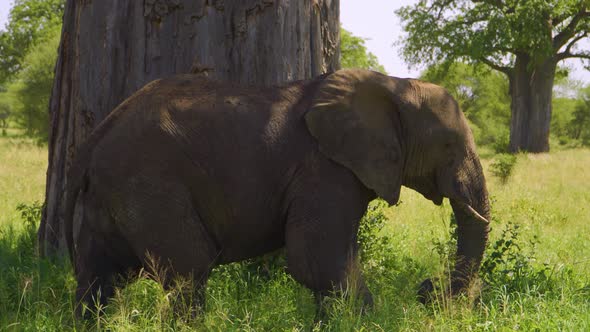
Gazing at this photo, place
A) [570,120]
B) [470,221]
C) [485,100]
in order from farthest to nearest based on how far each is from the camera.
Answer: [570,120], [485,100], [470,221]

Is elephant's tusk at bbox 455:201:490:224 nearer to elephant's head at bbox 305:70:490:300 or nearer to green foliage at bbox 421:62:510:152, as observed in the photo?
elephant's head at bbox 305:70:490:300

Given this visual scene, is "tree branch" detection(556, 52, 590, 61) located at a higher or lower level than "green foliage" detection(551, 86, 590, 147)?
higher

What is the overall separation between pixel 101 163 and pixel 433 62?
29.0 m

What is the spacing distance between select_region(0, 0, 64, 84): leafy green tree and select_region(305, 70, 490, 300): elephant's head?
44.0m

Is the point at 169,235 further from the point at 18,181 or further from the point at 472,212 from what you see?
the point at 18,181

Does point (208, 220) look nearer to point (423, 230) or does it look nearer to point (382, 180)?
point (382, 180)

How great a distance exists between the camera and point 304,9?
544cm

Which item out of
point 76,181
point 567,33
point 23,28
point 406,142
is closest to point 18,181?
point 76,181

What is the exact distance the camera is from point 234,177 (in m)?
4.21

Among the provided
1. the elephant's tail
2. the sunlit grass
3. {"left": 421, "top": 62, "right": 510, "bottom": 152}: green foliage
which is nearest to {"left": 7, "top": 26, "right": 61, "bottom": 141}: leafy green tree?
the sunlit grass

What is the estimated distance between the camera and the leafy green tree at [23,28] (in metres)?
44.9

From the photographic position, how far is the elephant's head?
4324 millimetres

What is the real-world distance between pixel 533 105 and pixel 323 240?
29.5 metres

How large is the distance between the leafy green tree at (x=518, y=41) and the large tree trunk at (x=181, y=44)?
22.8 meters
